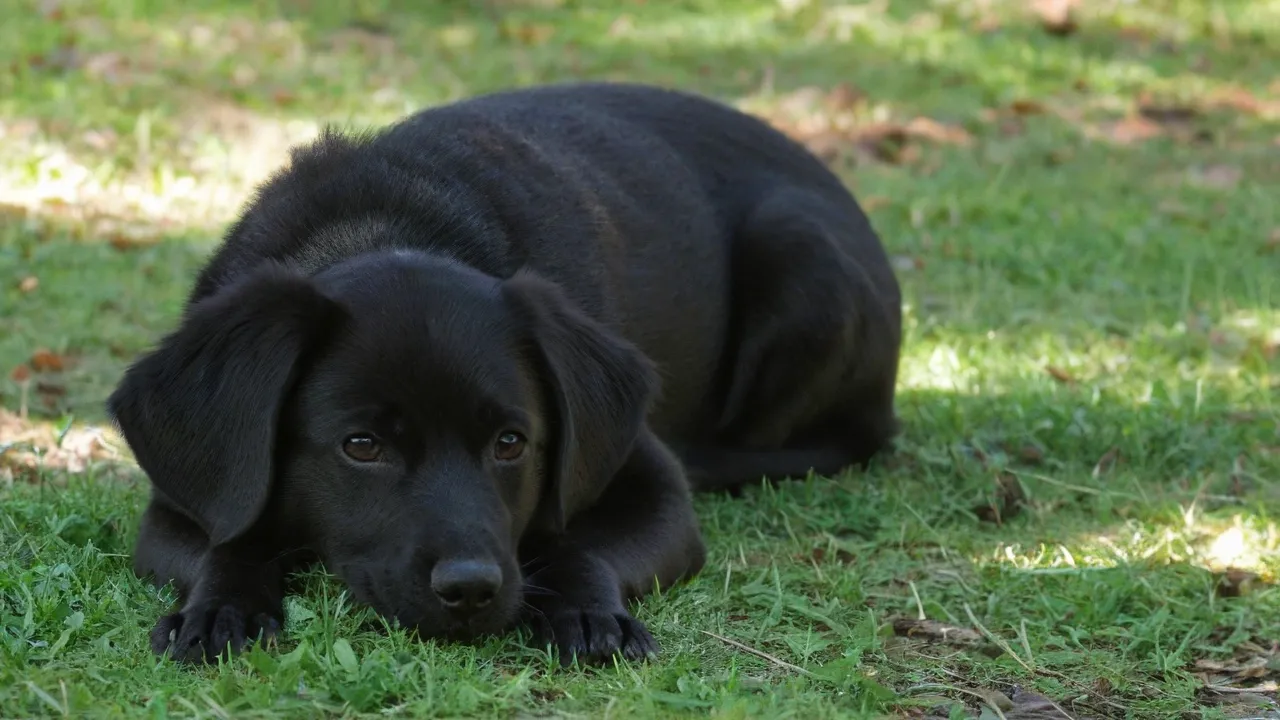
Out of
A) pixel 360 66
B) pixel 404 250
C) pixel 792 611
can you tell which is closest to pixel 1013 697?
pixel 792 611

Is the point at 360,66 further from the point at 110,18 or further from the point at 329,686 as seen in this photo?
the point at 329,686

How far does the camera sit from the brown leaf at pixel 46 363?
→ 606 centimetres

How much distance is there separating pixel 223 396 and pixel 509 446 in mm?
624

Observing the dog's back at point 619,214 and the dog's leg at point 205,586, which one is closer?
the dog's leg at point 205,586

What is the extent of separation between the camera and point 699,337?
17.6ft

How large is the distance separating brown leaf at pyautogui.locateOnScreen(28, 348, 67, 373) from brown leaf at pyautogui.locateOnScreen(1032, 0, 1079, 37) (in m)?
8.53

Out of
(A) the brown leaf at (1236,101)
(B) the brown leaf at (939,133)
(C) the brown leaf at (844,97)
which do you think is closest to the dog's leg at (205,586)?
(B) the brown leaf at (939,133)

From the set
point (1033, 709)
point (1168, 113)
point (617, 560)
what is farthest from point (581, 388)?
point (1168, 113)

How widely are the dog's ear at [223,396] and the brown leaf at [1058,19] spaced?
32.1 ft

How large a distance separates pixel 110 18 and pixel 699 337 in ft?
22.4

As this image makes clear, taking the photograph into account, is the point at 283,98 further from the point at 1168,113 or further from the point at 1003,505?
the point at 1003,505

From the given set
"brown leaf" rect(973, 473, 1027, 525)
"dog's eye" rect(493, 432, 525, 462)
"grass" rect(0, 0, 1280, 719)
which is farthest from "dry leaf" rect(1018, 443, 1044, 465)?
"dog's eye" rect(493, 432, 525, 462)

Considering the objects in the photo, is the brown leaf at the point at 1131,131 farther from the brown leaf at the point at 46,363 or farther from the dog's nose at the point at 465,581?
the dog's nose at the point at 465,581

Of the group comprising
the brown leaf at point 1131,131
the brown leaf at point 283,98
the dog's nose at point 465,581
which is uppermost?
the dog's nose at point 465,581
